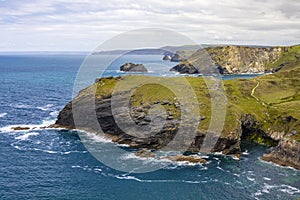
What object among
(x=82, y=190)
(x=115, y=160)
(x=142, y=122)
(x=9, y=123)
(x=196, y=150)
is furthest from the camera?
(x=9, y=123)

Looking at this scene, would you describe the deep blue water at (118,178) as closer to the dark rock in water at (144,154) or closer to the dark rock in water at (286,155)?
the dark rock in water at (286,155)

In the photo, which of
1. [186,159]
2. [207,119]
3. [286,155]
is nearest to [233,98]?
[207,119]

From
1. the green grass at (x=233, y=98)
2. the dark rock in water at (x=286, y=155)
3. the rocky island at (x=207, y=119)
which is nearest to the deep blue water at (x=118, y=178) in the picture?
the dark rock in water at (x=286, y=155)

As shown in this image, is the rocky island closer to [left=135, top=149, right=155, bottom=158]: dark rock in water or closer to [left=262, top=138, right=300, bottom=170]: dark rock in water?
[left=262, top=138, right=300, bottom=170]: dark rock in water

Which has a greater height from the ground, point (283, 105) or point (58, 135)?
point (283, 105)

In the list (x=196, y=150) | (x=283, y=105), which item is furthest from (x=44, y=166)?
(x=283, y=105)

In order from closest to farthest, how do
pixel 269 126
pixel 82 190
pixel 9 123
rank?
1. pixel 82 190
2. pixel 269 126
3. pixel 9 123

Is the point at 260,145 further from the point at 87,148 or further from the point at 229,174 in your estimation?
the point at 87,148

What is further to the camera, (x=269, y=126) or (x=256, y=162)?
(x=269, y=126)
